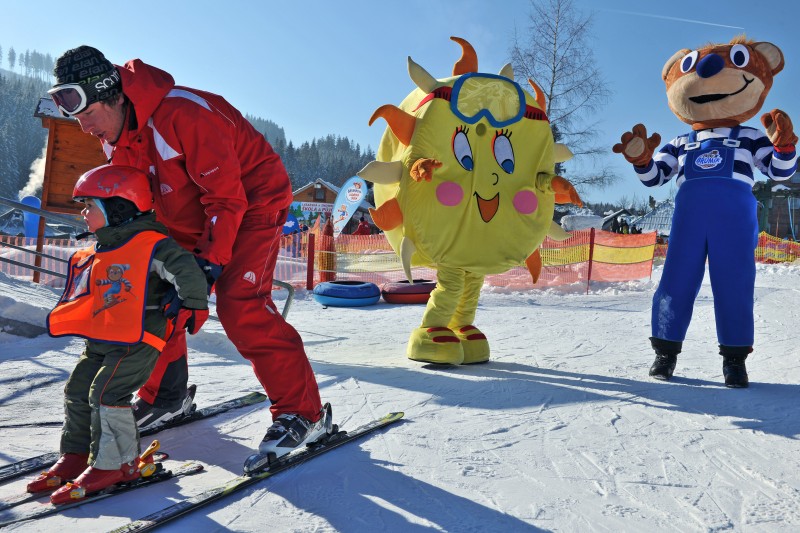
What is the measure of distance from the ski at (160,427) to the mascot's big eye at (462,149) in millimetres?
2163

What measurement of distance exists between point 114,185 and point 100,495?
3.51 feet

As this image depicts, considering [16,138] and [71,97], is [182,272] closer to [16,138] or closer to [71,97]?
[71,97]

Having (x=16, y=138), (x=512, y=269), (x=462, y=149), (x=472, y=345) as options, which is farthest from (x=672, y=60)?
(x=16, y=138)

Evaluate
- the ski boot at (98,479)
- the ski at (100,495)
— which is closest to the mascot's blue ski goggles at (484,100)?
the ski at (100,495)

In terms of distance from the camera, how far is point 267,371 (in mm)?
2596

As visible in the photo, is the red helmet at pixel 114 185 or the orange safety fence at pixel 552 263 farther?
the orange safety fence at pixel 552 263

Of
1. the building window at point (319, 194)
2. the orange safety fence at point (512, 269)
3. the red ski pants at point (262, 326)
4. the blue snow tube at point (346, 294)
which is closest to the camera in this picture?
the red ski pants at point (262, 326)

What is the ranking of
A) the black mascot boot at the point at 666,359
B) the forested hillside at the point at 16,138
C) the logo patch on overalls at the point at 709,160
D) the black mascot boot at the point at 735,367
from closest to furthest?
the black mascot boot at the point at 735,367
the logo patch on overalls at the point at 709,160
the black mascot boot at the point at 666,359
the forested hillside at the point at 16,138

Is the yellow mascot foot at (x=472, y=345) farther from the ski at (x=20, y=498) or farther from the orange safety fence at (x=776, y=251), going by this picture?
the orange safety fence at (x=776, y=251)

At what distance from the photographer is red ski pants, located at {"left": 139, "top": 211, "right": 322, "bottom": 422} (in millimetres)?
2568

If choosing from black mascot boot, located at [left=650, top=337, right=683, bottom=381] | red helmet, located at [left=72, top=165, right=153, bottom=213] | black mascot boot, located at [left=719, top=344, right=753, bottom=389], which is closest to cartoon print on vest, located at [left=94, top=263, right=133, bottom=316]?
red helmet, located at [left=72, top=165, right=153, bottom=213]

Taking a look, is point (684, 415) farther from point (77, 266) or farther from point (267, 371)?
point (77, 266)

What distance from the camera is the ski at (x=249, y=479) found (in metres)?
1.86

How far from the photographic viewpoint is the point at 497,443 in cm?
279
